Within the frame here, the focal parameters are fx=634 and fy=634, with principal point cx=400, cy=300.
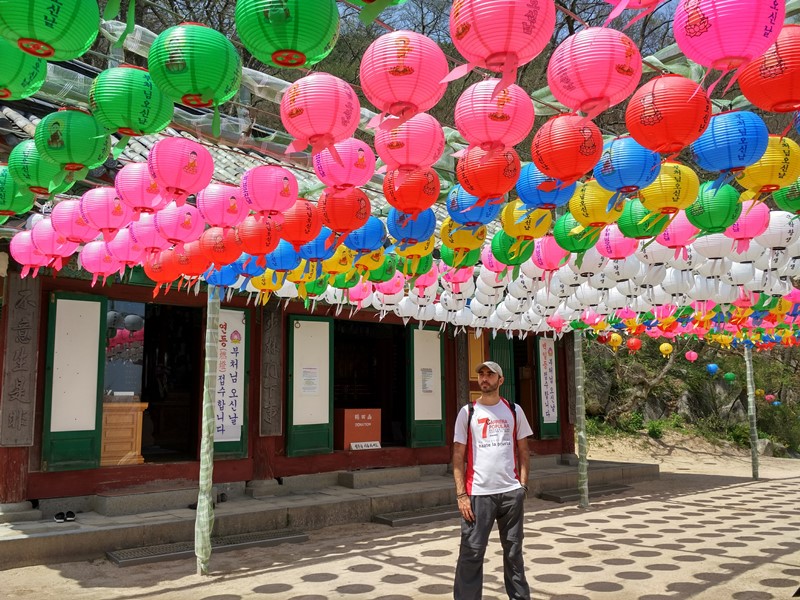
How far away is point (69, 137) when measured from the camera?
3869 mm

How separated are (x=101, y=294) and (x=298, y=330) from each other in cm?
339

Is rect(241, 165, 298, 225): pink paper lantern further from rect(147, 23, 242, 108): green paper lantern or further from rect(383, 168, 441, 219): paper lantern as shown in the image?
rect(147, 23, 242, 108): green paper lantern

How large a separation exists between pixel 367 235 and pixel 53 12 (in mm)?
3271

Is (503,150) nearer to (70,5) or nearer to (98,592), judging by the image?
(70,5)

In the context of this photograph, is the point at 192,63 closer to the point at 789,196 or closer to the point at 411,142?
the point at 411,142

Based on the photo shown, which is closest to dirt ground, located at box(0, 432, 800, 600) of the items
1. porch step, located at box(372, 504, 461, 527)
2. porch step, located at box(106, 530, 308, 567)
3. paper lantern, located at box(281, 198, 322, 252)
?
porch step, located at box(106, 530, 308, 567)

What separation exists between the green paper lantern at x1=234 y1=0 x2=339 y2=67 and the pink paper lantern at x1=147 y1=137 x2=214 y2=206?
1.60 m

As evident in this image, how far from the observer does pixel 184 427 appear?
12.7 metres

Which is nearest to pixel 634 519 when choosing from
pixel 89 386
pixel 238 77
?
pixel 89 386

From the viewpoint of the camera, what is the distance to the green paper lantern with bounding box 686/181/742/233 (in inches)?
191

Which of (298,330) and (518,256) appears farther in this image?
(298,330)

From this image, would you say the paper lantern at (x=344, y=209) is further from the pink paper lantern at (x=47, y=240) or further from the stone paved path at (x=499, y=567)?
the stone paved path at (x=499, y=567)

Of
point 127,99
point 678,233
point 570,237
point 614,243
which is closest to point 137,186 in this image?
point 127,99

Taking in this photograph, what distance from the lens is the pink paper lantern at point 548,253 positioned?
652 cm
